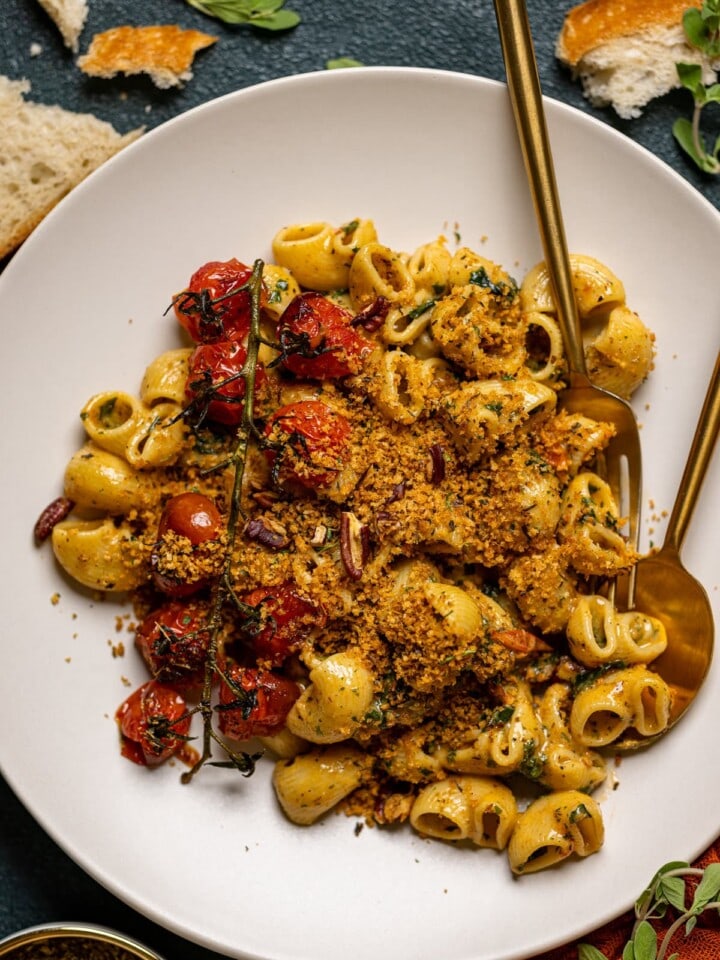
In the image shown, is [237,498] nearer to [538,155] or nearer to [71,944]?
[538,155]

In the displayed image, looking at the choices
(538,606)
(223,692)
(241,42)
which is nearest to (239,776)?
(223,692)

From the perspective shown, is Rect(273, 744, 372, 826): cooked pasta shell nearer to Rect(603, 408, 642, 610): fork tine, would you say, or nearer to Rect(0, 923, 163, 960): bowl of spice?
Rect(0, 923, 163, 960): bowl of spice

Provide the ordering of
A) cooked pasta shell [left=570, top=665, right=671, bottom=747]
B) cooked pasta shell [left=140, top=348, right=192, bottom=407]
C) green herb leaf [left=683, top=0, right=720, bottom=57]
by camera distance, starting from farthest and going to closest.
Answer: green herb leaf [left=683, top=0, right=720, bottom=57] < cooked pasta shell [left=140, top=348, right=192, bottom=407] < cooked pasta shell [left=570, top=665, right=671, bottom=747]

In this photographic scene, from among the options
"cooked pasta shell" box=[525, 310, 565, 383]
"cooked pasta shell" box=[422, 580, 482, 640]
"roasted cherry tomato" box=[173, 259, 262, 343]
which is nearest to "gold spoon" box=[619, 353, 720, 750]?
"cooked pasta shell" box=[525, 310, 565, 383]

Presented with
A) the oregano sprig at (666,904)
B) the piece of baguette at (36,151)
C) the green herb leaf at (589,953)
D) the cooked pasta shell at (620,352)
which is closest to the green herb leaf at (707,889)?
the oregano sprig at (666,904)

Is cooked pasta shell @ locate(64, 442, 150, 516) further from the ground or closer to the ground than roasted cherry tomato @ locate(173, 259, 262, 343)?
closer to the ground

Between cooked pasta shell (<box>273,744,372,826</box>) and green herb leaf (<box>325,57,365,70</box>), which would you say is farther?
green herb leaf (<box>325,57,365,70</box>)

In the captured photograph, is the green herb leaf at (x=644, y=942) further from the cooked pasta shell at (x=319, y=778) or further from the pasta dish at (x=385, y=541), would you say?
the cooked pasta shell at (x=319, y=778)
